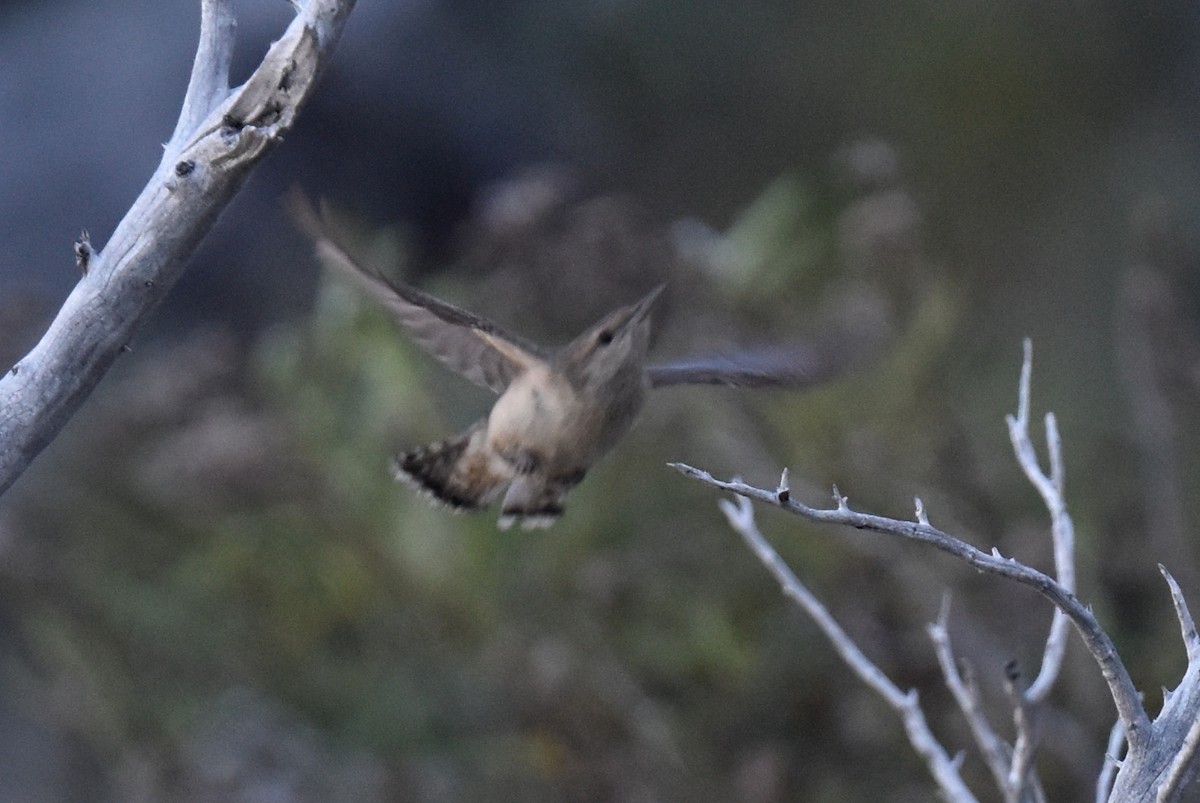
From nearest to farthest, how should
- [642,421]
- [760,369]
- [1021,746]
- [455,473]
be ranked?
[1021,746], [760,369], [455,473], [642,421]

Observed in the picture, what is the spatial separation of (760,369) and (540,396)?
16.7 inches

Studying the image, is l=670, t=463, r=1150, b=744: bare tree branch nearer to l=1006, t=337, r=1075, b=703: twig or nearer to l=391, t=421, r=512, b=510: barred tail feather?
l=1006, t=337, r=1075, b=703: twig

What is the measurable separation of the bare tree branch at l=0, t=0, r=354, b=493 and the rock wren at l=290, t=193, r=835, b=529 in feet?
2.16

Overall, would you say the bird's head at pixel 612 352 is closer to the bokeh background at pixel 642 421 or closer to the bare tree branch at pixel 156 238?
the bokeh background at pixel 642 421

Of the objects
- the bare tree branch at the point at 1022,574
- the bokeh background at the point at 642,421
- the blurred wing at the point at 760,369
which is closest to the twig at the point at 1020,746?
the bare tree branch at the point at 1022,574

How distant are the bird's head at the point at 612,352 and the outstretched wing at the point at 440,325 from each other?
0.10 meters

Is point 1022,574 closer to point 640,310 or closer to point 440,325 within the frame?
point 640,310

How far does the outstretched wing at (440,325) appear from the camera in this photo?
2.26 meters

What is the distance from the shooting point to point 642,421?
329 centimetres

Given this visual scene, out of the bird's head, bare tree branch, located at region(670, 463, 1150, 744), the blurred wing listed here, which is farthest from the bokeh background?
bare tree branch, located at region(670, 463, 1150, 744)

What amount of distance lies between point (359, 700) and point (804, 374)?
2356 millimetres

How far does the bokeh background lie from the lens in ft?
13.3

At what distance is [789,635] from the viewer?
4277 mm

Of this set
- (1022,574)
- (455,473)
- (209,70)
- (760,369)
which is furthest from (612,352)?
(1022,574)
